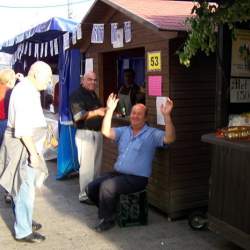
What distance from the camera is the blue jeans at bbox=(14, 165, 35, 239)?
14.8 feet

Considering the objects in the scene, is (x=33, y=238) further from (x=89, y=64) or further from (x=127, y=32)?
(x=89, y=64)

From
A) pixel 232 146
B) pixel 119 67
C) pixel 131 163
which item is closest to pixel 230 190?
pixel 232 146

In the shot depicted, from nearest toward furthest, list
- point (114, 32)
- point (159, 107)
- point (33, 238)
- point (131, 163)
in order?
point (33, 238) → point (131, 163) → point (159, 107) → point (114, 32)

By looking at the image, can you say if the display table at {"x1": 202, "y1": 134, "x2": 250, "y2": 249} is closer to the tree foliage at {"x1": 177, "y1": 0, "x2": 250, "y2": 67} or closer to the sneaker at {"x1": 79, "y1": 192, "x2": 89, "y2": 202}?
the tree foliage at {"x1": 177, "y1": 0, "x2": 250, "y2": 67}

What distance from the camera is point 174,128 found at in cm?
487

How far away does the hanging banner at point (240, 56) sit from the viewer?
448 cm

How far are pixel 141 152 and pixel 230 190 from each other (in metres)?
1.19

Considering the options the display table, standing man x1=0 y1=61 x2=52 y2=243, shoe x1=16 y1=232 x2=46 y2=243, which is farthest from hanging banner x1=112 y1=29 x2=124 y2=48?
shoe x1=16 y1=232 x2=46 y2=243

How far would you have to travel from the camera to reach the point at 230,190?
405 cm

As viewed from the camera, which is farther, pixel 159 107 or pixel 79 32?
pixel 79 32

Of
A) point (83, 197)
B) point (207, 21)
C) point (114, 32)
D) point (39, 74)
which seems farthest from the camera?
point (114, 32)

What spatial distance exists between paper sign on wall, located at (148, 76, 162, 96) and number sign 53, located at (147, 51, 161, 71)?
→ 0.33 feet

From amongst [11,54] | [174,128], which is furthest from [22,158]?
[11,54]

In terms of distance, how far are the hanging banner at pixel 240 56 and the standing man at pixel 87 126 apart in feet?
5.98
